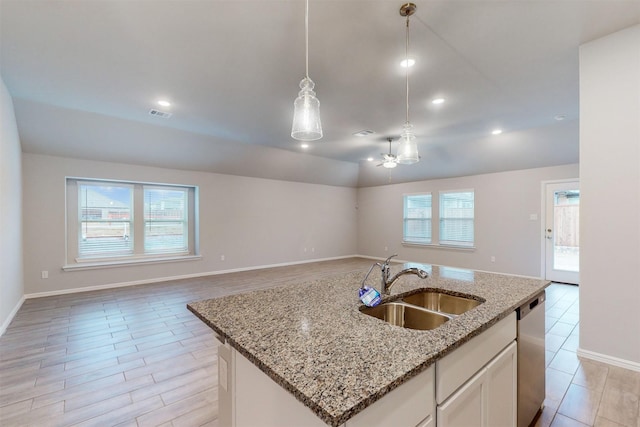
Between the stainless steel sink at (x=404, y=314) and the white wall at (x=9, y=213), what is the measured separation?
4.17 m

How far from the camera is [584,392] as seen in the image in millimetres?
2211

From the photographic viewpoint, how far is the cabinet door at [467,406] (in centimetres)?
108

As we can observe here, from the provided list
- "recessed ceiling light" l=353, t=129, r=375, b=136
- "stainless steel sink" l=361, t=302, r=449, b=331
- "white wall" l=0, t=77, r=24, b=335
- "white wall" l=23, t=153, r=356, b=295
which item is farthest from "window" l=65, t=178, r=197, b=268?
"stainless steel sink" l=361, t=302, r=449, b=331

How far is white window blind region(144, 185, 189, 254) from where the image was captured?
6.08m

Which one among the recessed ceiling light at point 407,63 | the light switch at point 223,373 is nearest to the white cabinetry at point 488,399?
the light switch at point 223,373

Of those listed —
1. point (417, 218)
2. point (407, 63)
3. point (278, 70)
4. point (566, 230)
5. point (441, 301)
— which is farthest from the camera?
point (417, 218)

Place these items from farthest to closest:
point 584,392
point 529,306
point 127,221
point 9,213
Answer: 1. point 127,221
2. point 9,213
3. point 584,392
4. point 529,306

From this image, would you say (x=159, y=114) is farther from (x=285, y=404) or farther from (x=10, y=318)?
(x=285, y=404)

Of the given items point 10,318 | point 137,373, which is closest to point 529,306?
point 137,373

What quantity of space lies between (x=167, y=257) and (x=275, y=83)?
15.4ft

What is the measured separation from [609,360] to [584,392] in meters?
0.64

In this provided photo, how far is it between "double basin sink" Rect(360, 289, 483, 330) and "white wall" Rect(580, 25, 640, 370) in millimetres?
1766

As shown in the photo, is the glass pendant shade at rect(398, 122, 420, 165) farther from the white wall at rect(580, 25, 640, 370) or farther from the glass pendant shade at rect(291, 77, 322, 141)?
the white wall at rect(580, 25, 640, 370)

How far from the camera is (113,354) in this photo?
9.30 feet
